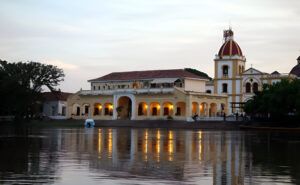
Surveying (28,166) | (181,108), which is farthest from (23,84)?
(28,166)

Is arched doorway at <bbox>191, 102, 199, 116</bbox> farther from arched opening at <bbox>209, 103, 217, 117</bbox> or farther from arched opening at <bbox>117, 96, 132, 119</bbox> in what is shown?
arched opening at <bbox>117, 96, 132, 119</bbox>

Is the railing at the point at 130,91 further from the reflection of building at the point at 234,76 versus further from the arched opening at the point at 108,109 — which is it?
the reflection of building at the point at 234,76

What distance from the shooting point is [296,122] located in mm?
59250

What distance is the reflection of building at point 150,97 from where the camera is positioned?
72938 mm

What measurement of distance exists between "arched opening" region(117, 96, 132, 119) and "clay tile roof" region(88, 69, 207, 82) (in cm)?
367

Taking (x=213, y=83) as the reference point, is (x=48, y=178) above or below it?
below

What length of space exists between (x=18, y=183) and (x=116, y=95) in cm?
6673

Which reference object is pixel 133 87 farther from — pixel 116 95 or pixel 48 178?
pixel 48 178

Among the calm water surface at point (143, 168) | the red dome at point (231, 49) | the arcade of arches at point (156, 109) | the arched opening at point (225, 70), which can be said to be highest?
the red dome at point (231, 49)

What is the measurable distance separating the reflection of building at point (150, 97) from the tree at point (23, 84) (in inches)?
302

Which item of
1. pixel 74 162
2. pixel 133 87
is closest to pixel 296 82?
pixel 133 87

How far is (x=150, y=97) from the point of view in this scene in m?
75.1

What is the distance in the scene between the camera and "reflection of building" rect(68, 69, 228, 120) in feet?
239

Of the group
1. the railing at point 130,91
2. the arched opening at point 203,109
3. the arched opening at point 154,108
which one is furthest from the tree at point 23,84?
the arched opening at point 203,109
